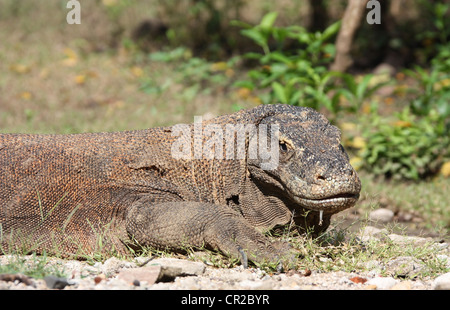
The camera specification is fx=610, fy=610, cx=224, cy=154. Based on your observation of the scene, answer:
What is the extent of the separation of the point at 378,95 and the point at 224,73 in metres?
2.48

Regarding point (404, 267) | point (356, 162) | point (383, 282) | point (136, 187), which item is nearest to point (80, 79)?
point (356, 162)

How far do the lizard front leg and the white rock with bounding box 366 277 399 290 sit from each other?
0.47 m

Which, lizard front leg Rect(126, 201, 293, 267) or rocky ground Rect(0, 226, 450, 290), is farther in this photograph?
lizard front leg Rect(126, 201, 293, 267)

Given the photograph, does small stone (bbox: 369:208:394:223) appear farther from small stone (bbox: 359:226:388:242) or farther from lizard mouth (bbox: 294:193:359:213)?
lizard mouth (bbox: 294:193:359:213)

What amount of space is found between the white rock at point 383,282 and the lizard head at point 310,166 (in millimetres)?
425

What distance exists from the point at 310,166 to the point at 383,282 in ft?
2.43

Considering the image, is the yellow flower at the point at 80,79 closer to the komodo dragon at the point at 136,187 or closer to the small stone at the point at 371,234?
the komodo dragon at the point at 136,187

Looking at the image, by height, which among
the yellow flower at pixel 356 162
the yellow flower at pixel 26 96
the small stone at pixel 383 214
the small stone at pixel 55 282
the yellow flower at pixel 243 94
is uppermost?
the yellow flower at pixel 26 96

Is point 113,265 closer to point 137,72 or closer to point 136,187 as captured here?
point 136,187

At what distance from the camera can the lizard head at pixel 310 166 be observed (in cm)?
335

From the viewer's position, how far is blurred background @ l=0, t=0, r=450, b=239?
671cm

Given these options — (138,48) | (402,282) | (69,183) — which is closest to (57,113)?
(138,48)

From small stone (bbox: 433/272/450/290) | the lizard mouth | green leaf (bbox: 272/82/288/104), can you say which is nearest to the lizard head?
the lizard mouth

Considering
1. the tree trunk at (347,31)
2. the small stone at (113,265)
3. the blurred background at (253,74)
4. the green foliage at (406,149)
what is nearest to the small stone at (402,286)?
the small stone at (113,265)
